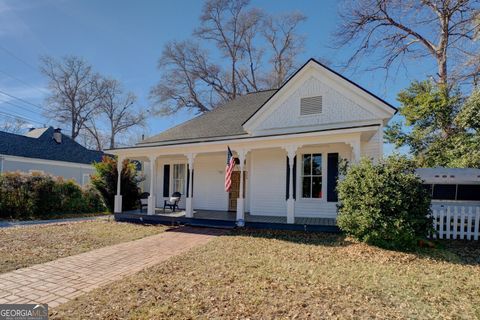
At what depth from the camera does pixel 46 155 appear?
22.6 metres

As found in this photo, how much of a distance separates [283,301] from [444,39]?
62.9 ft

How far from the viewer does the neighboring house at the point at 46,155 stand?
2020 cm

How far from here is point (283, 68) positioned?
30.0 meters

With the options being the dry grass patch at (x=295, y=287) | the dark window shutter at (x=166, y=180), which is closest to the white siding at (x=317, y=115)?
the dry grass patch at (x=295, y=287)

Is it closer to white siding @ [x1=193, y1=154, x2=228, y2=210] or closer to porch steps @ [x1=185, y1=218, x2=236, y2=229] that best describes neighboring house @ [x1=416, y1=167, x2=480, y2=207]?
porch steps @ [x1=185, y1=218, x2=236, y2=229]

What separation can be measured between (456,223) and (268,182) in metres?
6.53

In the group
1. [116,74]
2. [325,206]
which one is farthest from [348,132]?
[116,74]

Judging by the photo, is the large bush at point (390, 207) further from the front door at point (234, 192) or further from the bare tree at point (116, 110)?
the bare tree at point (116, 110)

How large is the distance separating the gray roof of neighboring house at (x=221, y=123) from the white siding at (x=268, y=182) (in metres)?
1.70

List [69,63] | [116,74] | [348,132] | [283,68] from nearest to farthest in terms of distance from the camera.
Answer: [348,132], [283,68], [69,63], [116,74]

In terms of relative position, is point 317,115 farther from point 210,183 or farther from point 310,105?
point 210,183

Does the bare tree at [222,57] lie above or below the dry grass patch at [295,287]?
above

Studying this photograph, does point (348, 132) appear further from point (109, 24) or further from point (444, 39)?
point (109, 24)

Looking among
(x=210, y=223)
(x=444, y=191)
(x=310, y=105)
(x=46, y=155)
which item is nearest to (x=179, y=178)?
(x=210, y=223)
